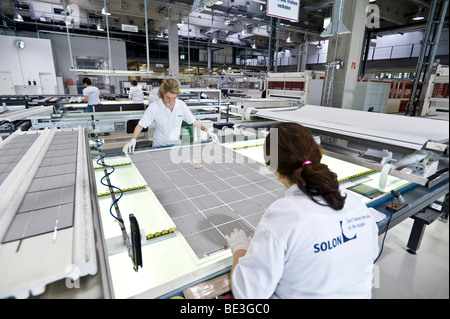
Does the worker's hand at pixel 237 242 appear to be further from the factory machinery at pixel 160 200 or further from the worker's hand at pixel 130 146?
the worker's hand at pixel 130 146

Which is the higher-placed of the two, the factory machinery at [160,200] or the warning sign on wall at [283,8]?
the warning sign on wall at [283,8]

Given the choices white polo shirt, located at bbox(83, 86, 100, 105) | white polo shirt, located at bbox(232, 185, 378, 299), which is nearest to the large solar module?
white polo shirt, located at bbox(232, 185, 378, 299)

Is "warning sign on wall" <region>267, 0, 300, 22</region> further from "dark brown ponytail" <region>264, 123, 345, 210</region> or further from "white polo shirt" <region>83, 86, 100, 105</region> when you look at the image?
"white polo shirt" <region>83, 86, 100, 105</region>

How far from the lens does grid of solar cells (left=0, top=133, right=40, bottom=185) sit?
1.74 metres

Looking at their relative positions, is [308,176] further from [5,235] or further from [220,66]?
[220,66]

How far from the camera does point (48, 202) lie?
1306mm

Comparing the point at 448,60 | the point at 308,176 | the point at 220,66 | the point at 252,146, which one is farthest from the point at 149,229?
the point at 220,66

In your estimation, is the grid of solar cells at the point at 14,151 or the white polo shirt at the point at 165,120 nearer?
the grid of solar cells at the point at 14,151

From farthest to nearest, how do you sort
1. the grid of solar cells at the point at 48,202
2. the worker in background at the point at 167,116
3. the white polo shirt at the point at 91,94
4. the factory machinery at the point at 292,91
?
1. the factory machinery at the point at 292,91
2. the white polo shirt at the point at 91,94
3. the worker in background at the point at 167,116
4. the grid of solar cells at the point at 48,202

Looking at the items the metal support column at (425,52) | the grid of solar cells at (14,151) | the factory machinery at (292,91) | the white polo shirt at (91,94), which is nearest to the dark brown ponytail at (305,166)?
the grid of solar cells at (14,151)

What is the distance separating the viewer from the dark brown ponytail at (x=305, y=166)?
3.18ft

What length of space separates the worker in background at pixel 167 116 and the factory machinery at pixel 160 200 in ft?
1.23

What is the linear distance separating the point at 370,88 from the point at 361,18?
2.45 metres

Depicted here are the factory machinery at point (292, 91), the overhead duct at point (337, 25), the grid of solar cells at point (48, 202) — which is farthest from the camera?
the factory machinery at point (292, 91)
